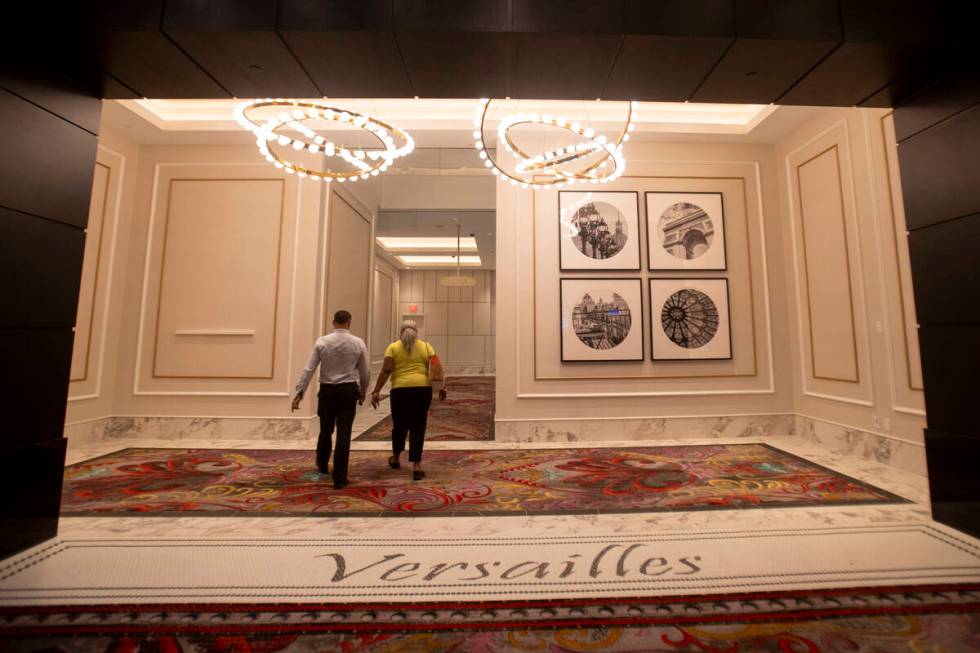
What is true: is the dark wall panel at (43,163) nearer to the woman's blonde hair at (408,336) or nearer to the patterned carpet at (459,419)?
the woman's blonde hair at (408,336)

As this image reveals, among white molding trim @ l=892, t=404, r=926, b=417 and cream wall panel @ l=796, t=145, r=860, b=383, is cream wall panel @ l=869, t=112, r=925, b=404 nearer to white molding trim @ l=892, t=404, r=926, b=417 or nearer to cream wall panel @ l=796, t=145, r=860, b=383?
white molding trim @ l=892, t=404, r=926, b=417

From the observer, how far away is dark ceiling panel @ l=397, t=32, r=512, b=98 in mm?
2312

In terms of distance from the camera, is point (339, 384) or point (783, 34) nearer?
point (783, 34)

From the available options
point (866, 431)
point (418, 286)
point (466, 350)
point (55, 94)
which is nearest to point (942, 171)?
point (866, 431)

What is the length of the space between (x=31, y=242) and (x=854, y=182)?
732 cm

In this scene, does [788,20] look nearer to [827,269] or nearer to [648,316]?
[648,316]

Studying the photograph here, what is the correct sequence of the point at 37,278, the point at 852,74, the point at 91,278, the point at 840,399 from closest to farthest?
the point at 37,278 → the point at 852,74 → the point at 840,399 → the point at 91,278

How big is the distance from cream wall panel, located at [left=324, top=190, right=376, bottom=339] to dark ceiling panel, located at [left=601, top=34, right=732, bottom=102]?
4493mm

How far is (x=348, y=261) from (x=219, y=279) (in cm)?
185

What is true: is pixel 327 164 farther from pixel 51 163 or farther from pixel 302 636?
pixel 302 636

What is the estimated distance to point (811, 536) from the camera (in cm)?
256

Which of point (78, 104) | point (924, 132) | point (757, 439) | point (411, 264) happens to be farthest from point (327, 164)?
point (411, 264)

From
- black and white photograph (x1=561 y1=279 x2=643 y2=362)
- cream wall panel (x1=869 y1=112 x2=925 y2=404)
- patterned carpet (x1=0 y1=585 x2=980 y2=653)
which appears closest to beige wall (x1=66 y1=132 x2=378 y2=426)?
black and white photograph (x1=561 y1=279 x2=643 y2=362)

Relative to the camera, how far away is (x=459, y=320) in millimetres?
14789
